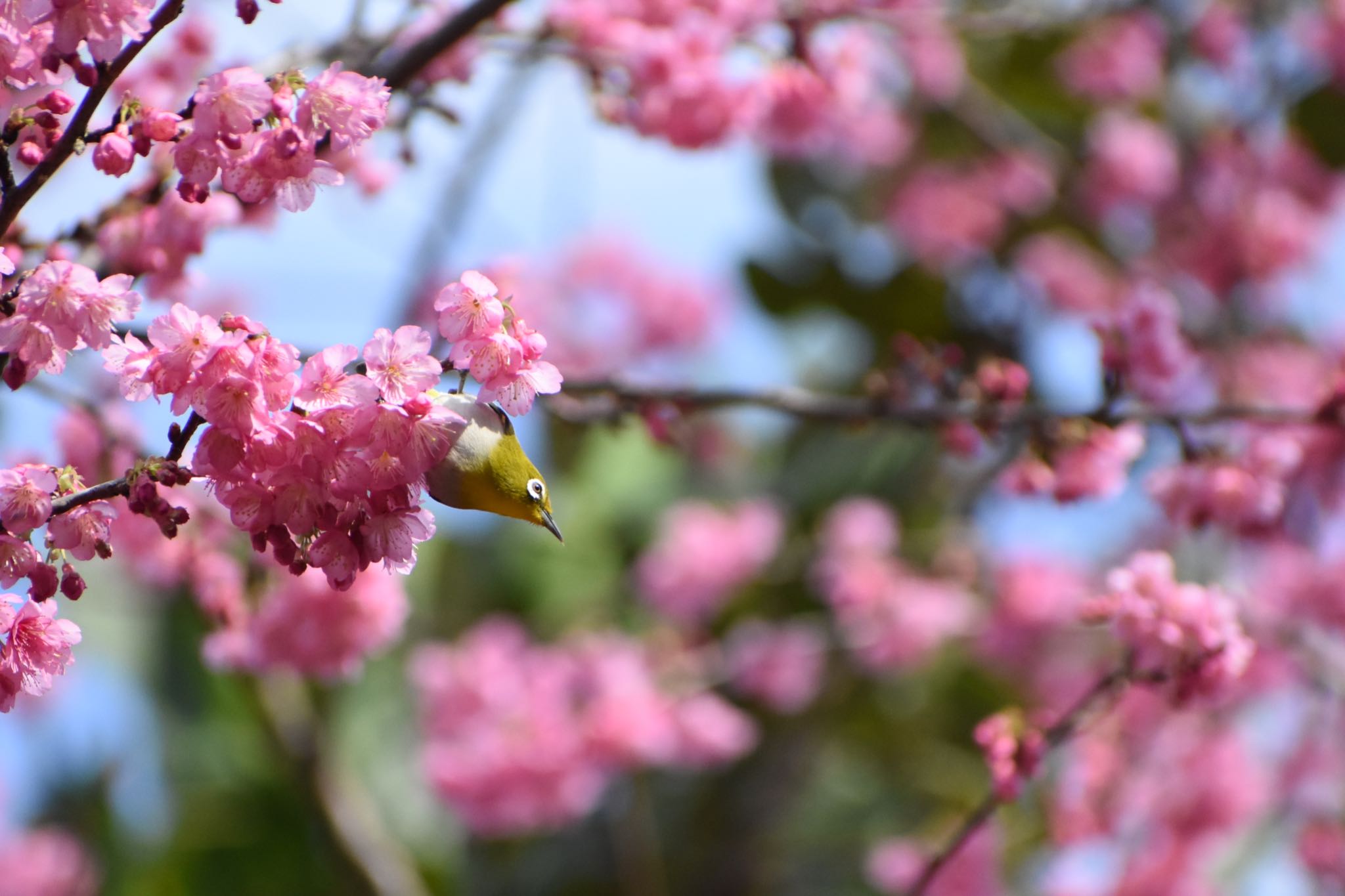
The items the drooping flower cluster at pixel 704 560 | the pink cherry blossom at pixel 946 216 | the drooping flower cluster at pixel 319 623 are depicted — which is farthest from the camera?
the pink cherry blossom at pixel 946 216

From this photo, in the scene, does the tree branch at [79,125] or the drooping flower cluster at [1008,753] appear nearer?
the tree branch at [79,125]

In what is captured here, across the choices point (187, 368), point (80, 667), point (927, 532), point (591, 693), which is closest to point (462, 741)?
point (591, 693)

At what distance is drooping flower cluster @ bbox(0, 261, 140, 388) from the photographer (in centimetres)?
98

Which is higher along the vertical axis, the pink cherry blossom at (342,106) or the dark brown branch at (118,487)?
the pink cherry blossom at (342,106)

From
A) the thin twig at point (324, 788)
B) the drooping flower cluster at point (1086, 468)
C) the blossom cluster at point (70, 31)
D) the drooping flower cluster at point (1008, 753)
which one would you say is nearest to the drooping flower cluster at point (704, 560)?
the thin twig at point (324, 788)

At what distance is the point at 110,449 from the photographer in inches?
61.9

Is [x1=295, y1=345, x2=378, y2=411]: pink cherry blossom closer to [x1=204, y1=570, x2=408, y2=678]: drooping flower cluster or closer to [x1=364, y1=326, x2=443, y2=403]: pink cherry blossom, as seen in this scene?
[x1=364, y1=326, x2=443, y2=403]: pink cherry blossom

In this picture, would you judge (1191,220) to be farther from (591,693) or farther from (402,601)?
(402,601)

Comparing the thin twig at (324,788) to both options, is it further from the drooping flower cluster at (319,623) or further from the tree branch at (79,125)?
the tree branch at (79,125)

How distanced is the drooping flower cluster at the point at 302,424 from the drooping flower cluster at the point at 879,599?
103 inches

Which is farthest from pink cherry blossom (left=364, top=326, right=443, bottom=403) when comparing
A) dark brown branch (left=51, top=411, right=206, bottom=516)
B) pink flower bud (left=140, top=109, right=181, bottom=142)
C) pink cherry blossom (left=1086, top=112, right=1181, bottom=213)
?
pink cherry blossom (left=1086, top=112, right=1181, bottom=213)

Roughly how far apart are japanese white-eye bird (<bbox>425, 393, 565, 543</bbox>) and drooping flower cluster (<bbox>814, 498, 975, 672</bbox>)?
2.48m

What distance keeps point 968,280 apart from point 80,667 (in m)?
3.40

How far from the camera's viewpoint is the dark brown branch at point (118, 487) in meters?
0.97
